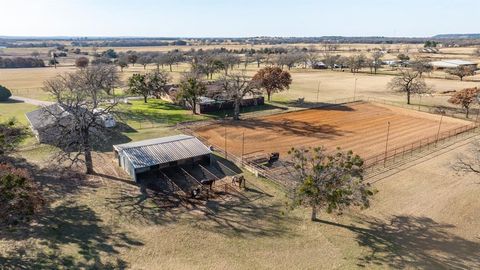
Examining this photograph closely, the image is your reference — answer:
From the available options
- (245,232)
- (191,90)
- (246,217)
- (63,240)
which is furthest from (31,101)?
(245,232)

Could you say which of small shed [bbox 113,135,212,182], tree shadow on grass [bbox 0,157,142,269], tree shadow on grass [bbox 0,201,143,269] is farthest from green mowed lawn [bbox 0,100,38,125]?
tree shadow on grass [bbox 0,201,143,269]

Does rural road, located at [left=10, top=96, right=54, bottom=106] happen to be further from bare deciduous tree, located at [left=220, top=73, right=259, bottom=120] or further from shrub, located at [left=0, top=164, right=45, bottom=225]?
shrub, located at [left=0, top=164, right=45, bottom=225]

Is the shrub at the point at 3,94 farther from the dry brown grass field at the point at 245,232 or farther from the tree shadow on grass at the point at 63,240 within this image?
the tree shadow on grass at the point at 63,240

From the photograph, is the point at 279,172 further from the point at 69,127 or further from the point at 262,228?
the point at 69,127

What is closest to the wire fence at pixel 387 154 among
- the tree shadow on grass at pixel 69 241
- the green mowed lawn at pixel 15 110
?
the tree shadow on grass at pixel 69 241

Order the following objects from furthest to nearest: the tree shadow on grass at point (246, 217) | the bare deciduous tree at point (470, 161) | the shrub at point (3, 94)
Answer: the shrub at point (3, 94) < the bare deciduous tree at point (470, 161) < the tree shadow on grass at point (246, 217)

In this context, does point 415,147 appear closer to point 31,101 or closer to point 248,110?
point 248,110

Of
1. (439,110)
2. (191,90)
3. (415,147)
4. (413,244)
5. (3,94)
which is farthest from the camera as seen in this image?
(3,94)
